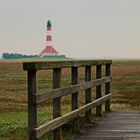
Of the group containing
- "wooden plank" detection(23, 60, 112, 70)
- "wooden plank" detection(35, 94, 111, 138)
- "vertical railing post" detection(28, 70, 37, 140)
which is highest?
"wooden plank" detection(23, 60, 112, 70)

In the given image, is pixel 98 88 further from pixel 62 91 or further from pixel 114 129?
pixel 62 91

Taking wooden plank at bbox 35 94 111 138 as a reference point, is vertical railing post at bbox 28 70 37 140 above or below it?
above

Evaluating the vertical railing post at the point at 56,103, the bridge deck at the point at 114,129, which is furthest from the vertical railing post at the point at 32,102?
the bridge deck at the point at 114,129

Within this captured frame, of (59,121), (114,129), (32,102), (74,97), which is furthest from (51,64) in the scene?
(114,129)

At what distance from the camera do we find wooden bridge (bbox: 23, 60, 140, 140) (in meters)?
7.61

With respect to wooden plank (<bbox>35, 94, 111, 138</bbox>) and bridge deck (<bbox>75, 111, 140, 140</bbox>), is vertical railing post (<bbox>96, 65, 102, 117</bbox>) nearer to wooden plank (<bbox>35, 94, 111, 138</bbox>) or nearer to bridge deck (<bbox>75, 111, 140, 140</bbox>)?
bridge deck (<bbox>75, 111, 140, 140</bbox>)

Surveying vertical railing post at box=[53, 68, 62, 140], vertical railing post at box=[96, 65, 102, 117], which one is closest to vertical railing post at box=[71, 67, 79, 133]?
vertical railing post at box=[53, 68, 62, 140]

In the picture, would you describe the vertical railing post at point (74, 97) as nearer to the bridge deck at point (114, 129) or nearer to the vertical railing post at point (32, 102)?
the bridge deck at point (114, 129)

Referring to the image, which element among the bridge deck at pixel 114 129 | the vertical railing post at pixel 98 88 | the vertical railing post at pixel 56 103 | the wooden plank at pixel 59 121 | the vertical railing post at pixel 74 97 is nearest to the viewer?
the wooden plank at pixel 59 121

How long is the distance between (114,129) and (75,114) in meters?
1.09

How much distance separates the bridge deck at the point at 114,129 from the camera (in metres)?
9.79

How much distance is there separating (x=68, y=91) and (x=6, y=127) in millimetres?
3611

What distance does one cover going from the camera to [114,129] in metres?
10.9

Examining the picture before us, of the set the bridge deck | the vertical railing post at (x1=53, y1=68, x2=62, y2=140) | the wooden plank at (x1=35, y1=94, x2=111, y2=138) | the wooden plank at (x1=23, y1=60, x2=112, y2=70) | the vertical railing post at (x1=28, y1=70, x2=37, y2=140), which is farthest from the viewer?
the bridge deck
